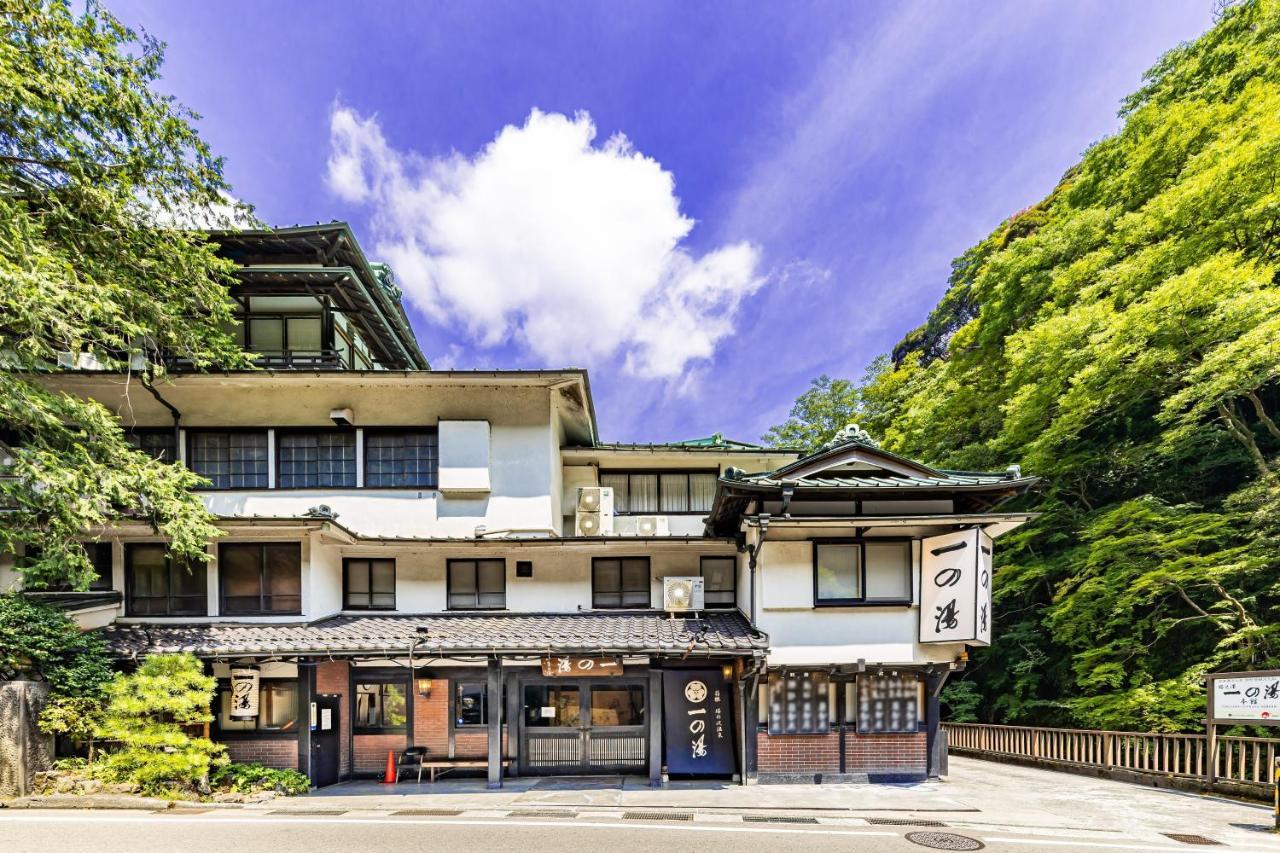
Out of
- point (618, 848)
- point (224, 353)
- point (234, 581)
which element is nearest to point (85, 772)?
point (234, 581)

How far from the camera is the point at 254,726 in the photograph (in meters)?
11.6

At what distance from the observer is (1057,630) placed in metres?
15.8

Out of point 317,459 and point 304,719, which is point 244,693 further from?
point 317,459

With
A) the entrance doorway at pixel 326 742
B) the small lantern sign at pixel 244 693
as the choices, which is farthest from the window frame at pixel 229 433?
the entrance doorway at pixel 326 742

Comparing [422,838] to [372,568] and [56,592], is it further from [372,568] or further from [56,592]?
[56,592]

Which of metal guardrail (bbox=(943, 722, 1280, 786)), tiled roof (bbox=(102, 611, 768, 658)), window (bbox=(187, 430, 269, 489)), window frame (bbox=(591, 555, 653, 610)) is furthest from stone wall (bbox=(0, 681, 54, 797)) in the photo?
metal guardrail (bbox=(943, 722, 1280, 786))

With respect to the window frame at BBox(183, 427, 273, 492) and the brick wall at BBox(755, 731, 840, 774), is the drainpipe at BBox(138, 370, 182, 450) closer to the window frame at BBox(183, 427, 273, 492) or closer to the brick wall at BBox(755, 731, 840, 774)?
the window frame at BBox(183, 427, 273, 492)

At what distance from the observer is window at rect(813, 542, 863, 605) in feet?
38.2

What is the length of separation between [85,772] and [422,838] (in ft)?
24.2

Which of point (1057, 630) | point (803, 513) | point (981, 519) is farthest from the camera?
point (1057, 630)

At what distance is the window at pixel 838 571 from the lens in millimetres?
11641

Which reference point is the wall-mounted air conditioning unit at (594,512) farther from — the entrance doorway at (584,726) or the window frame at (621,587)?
the entrance doorway at (584,726)

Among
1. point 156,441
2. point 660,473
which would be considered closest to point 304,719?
point 156,441

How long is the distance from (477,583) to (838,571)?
30.1 feet
